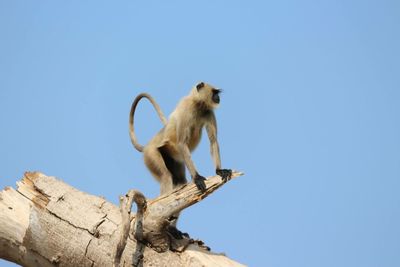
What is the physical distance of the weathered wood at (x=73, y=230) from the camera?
234 inches

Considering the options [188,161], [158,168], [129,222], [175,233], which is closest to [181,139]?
[188,161]

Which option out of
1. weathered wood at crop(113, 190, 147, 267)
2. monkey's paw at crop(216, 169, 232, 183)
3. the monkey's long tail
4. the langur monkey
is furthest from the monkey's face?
weathered wood at crop(113, 190, 147, 267)

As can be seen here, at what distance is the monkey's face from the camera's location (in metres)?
8.82

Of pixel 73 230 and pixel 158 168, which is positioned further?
pixel 158 168

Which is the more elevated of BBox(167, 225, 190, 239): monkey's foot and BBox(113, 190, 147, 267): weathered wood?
BBox(167, 225, 190, 239): monkey's foot

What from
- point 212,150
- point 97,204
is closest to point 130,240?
point 97,204

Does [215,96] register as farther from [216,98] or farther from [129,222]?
[129,222]

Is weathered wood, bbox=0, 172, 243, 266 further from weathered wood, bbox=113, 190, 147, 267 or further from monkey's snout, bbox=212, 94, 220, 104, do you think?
monkey's snout, bbox=212, 94, 220, 104

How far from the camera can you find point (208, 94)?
8.89 m

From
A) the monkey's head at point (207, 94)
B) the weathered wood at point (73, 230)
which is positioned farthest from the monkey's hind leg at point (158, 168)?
the weathered wood at point (73, 230)

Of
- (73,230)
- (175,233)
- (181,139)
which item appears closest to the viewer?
(73,230)

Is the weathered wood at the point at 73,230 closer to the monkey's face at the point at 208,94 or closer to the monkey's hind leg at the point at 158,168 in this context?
the monkey's hind leg at the point at 158,168

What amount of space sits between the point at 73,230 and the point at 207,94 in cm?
358

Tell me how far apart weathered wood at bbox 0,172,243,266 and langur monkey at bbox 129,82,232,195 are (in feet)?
5.26
